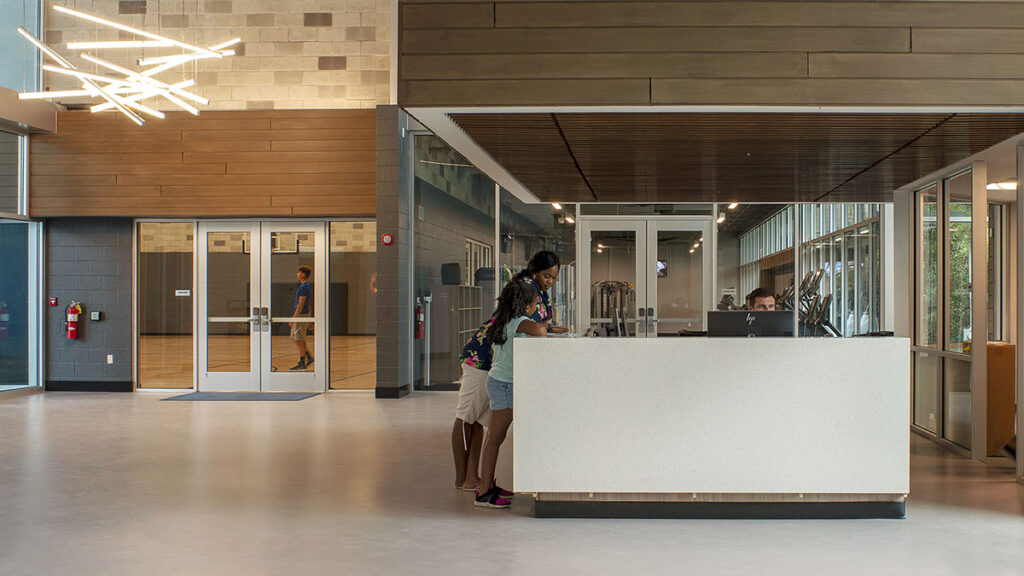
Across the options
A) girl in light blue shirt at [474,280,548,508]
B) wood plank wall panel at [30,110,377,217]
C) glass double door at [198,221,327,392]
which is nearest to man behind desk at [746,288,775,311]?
girl in light blue shirt at [474,280,548,508]

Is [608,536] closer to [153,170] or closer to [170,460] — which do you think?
[170,460]

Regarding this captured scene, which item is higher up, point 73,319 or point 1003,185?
point 1003,185

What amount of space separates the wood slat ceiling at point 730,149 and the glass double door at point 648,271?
8.51 ft

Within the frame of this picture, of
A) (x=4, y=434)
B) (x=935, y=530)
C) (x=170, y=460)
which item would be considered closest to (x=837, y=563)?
(x=935, y=530)

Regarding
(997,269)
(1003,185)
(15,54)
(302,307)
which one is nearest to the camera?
(1003,185)

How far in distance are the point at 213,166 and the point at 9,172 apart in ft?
8.75

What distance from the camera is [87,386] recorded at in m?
12.0

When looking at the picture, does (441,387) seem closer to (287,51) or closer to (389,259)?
(389,259)

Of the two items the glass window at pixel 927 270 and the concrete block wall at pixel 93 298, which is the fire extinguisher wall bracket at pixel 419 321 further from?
the glass window at pixel 927 270

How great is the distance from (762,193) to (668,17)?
191 inches

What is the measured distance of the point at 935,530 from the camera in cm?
474

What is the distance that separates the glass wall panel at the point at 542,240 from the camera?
11.7 metres

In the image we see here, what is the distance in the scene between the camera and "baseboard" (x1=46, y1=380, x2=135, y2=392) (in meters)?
11.9

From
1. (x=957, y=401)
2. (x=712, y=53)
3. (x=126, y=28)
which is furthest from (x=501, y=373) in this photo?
(x=126, y=28)
